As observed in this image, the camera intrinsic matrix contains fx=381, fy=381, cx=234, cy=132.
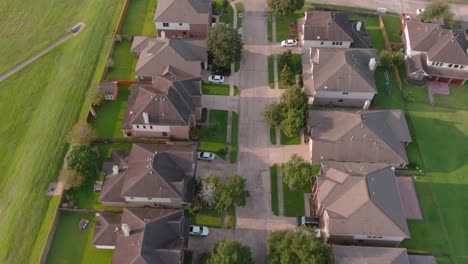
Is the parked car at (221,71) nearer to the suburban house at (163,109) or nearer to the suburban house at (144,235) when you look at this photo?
the suburban house at (163,109)

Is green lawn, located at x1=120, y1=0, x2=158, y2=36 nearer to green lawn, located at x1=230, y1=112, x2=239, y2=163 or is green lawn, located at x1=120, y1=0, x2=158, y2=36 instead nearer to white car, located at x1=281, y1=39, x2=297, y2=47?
white car, located at x1=281, y1=39, x2=297, y2=47

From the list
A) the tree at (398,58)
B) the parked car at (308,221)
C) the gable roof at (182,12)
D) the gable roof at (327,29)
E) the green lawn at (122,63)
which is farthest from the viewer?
the gable roof at (182,12)

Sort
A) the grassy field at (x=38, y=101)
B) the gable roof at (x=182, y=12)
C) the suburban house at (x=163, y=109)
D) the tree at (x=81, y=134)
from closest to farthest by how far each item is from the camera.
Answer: the grassy field at (x=38, y=101) < the suburban house at (x=163, y=109) < the tree at (x=81, y=134) < the gable roof at (x=182, y=12)

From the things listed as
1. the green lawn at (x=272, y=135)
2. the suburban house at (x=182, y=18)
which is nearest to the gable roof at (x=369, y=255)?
the green lawn at (x=272, y=135)

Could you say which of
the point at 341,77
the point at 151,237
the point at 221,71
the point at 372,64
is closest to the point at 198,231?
the point at 151,237

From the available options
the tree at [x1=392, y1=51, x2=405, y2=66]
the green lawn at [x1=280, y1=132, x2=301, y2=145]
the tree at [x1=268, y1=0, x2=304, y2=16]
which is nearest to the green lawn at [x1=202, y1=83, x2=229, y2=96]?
the green lawn at [x1=280, y1=132, x2=301, y2=145]

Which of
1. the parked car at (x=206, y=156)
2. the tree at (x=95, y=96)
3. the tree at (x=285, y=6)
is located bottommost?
A: the parked car at (x=206, y=156)
